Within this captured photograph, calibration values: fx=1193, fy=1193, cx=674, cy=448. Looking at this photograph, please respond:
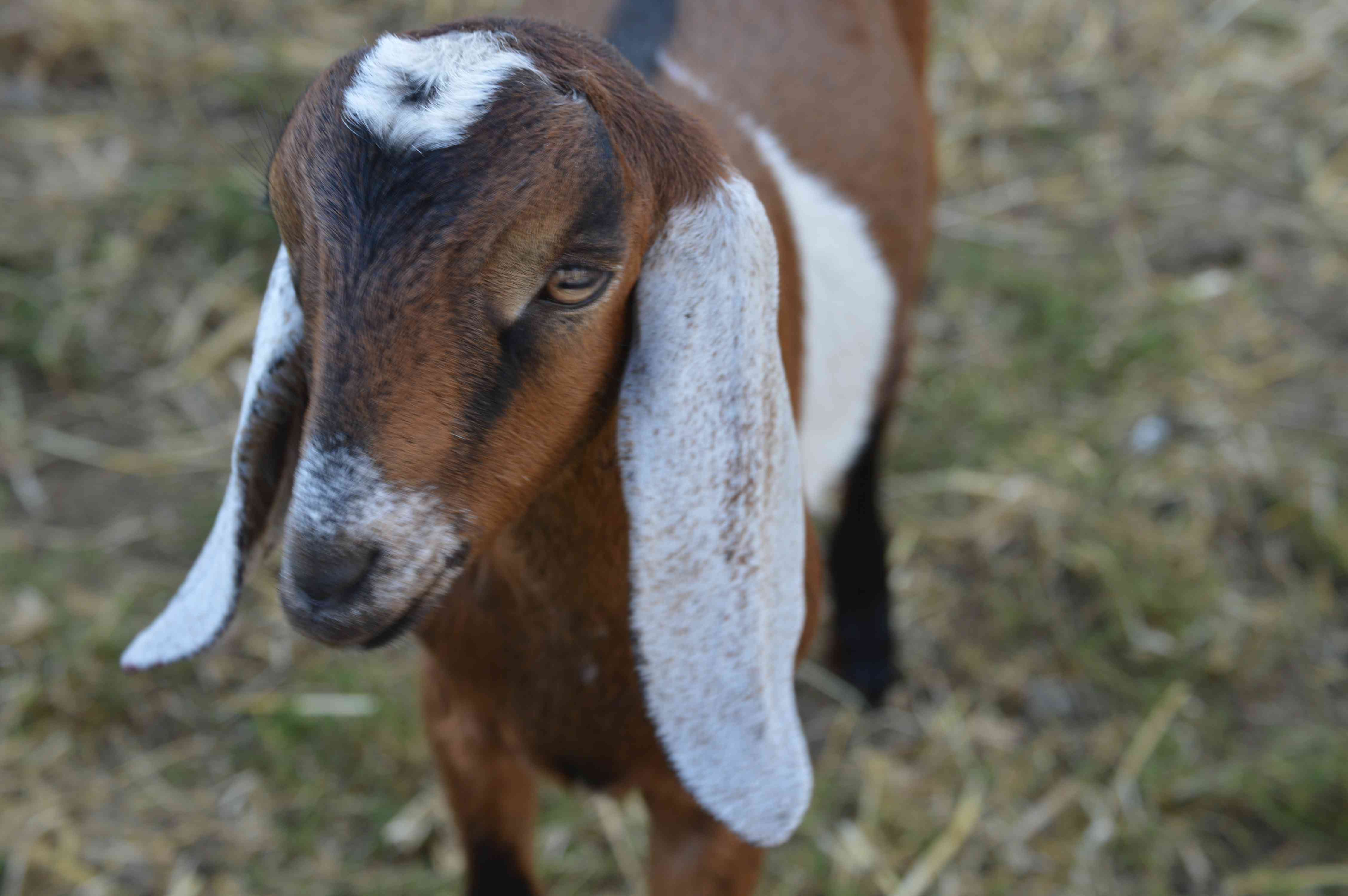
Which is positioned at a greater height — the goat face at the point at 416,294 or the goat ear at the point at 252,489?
the goat face at the point at 416,294

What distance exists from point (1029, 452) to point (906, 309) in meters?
0.78

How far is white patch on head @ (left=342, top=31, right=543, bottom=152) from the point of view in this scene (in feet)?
3.47

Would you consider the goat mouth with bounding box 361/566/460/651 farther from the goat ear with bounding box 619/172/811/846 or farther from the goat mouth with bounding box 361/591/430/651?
the goat ear with bounding box 619/172/811/846

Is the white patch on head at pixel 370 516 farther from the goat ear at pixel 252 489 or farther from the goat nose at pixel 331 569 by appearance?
the goat ear at pixel 252 489

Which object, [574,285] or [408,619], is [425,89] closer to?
[574,285]

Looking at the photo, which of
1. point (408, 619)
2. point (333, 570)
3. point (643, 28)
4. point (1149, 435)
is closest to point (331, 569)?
point (333, 570)

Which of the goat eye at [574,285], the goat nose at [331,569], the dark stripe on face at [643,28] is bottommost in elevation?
the goat nose at [331,569]

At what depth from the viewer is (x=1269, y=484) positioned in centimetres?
296

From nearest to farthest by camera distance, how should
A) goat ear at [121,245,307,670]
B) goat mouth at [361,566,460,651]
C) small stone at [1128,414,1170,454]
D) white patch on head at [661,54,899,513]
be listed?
goat mouth at [361,566,460,651]
goat ear at [121,245,307,670]
white patch on head at [661,54,899,513]
small stone at [1128,414,1170,454]

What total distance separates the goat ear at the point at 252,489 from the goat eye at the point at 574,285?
1.06 ft

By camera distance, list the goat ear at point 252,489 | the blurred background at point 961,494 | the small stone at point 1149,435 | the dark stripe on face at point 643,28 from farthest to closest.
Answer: the small stone at point 1149,435 < the blurred background at point 961,494 < the dark stripe on face at point 643,28 < the goat ear at point 252,489

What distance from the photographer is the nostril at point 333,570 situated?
1.08 metres

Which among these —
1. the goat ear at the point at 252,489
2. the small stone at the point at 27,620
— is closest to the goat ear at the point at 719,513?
the goat ear at the point at 252,489

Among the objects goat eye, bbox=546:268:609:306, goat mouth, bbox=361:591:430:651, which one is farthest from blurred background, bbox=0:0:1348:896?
goat mouth, bbox=361:591:430:651
